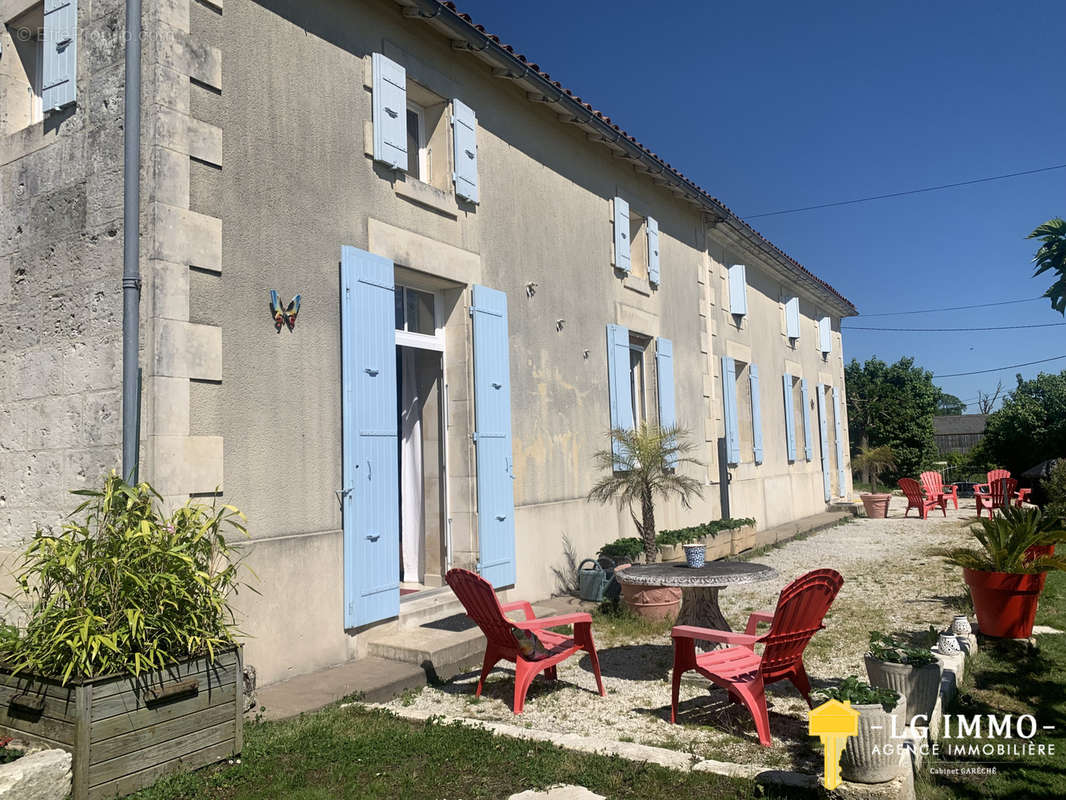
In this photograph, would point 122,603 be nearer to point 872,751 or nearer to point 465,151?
point 872,751

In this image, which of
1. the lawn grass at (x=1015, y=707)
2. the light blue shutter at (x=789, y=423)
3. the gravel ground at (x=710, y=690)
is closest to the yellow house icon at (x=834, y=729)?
the lawn grass at (x=1015, y=707)

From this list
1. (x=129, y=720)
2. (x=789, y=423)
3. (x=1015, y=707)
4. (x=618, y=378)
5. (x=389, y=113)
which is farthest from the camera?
(x=789, y=423)

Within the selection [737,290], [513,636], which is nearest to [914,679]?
[513,636]

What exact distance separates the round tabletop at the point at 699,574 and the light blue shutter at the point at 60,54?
447 cm

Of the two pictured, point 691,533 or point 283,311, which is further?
point 691,533

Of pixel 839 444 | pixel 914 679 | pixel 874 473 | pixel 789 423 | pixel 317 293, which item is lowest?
pixel 914 679

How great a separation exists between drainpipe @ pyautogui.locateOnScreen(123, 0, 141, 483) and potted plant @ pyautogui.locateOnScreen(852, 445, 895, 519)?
1470cm

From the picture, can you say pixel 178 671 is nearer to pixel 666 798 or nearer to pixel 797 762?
pixel 666 798

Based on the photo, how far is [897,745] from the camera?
2.73 meters

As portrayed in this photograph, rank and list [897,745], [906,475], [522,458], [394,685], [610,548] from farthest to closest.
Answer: [906,475] → [610,548] → [522,458] → [394,685] → [897,745]

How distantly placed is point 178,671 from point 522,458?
4.11 metres

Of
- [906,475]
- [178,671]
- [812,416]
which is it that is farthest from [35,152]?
[906,475]

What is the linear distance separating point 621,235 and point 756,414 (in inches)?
196

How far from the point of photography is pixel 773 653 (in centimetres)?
378
